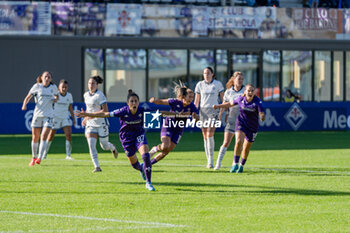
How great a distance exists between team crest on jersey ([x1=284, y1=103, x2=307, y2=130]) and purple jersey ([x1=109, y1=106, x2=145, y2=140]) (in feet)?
68.0

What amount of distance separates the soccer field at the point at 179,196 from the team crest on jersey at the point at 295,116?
12.7m

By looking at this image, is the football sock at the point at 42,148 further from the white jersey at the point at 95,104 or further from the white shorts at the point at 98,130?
the white jersey at the point at 95,104

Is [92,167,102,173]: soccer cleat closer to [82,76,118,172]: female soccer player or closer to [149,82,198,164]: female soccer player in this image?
[82,76,118,172]: female soccer player

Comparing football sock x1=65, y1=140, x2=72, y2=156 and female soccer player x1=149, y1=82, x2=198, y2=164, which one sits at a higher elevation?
female soccer player x1=149, y1=82, x2=198, y2=164

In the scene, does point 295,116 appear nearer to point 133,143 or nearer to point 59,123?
point 59,123

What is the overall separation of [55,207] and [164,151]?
514 centimetres

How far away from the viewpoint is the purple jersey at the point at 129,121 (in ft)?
43.9

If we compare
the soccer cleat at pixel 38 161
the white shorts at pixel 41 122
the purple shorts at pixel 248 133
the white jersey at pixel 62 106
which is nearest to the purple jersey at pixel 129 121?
the purple shorts at pixel 248 133

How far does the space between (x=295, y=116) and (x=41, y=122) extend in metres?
17.1

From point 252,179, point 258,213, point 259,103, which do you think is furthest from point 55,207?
point 259,103

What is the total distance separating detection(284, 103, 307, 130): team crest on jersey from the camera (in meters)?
33.7

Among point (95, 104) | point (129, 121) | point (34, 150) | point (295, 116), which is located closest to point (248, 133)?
point (95, 104)

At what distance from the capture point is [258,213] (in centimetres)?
1042

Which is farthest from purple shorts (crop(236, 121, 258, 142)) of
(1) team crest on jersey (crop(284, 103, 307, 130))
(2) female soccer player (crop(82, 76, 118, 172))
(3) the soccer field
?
(1) team crest on jersey (crop(284, 103, 307, 130))
